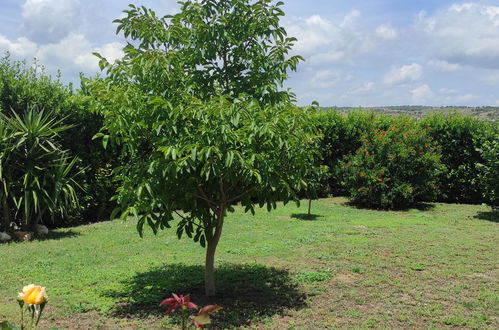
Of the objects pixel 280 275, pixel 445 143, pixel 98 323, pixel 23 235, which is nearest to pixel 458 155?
pixel 445 143

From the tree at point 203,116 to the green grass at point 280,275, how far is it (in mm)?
872

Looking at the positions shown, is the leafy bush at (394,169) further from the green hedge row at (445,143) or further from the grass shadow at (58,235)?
the grass shadow at (58,235)

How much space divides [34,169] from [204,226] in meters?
5.16

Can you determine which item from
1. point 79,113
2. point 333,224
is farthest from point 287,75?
point 79,113

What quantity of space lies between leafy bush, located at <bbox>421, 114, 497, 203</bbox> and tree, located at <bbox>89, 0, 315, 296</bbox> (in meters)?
11.0

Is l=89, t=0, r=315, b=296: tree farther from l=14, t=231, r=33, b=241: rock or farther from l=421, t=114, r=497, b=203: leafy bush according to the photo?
l=421, t=114, r=497, b=203: leafy bush

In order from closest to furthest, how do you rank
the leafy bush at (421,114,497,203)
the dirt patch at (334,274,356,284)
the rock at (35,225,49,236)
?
the dirt patch at (334,274,356,284), the rock at (35,225,49,236), the leafy bush at (421,114,497,203)

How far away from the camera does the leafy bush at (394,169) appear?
12703 mm

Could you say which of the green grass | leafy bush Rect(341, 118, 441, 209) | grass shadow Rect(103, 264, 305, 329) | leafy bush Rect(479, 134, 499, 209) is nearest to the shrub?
leafy bush Rect(341, 118, 441, 209)

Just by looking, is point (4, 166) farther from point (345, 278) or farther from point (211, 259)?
point (345, 278)

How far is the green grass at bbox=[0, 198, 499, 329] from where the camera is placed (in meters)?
4.55

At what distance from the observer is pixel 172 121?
410 centimetres

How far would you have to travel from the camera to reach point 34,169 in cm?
865

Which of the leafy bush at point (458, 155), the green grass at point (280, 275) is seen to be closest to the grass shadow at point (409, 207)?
the leafy bush at point (458, 155)
